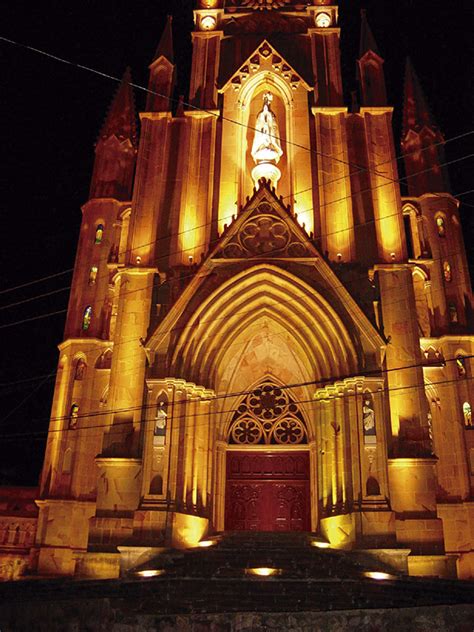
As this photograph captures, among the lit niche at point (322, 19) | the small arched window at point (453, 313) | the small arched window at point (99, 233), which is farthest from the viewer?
the lit niche at point (322, 19)

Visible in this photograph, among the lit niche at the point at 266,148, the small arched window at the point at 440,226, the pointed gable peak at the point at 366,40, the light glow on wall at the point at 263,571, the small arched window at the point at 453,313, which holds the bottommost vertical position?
the light glow on wall at the point at 263,571

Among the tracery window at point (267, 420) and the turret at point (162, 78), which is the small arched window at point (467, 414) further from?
the turret at point (162, 78)

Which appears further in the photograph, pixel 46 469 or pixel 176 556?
pixel 46 469

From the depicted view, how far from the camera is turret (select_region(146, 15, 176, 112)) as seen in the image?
23.4 metres

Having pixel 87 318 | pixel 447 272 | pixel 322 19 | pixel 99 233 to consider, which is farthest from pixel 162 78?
pixel 447 272

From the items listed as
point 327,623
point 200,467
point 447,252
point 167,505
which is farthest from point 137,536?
point 447,252

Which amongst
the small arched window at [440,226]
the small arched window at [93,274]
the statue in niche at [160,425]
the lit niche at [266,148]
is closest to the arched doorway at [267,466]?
the statue in niche at [160,425]

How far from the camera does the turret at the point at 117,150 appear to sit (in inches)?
971

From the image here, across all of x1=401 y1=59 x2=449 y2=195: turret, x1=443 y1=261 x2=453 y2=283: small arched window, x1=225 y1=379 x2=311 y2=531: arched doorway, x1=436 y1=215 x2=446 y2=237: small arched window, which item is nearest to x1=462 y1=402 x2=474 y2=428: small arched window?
x1=443 y1=261 x2=453 y2=283: small arched window

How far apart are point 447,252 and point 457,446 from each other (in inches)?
280

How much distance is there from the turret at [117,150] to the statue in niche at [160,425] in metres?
10.1

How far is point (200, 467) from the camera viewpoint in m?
18.2

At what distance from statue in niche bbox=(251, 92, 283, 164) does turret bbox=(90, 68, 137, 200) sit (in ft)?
19.4

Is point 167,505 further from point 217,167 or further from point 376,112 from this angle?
point 376,112
